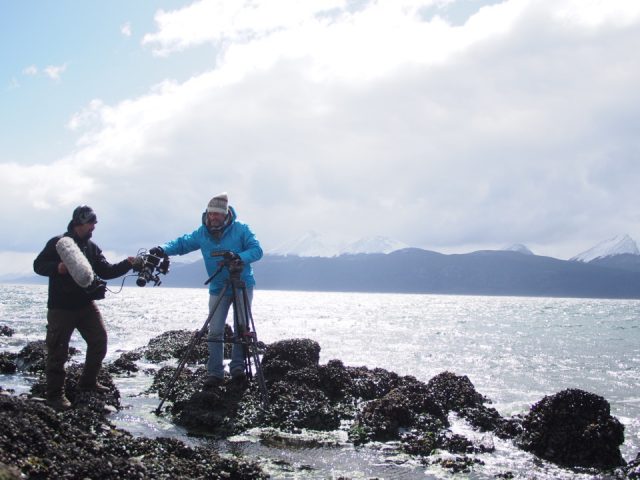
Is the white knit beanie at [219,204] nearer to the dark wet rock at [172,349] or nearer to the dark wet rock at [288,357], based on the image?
the dark wet rock at [288,357]

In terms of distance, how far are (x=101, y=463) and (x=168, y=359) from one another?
520 inches

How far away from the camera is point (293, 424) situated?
8.47 meters

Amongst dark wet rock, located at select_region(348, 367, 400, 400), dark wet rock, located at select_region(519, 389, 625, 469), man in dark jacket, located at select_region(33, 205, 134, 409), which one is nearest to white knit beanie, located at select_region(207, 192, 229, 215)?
man in dark jacket, located at select_region(33, 205, 134, 409)

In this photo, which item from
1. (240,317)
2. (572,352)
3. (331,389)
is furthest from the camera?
(572,352)

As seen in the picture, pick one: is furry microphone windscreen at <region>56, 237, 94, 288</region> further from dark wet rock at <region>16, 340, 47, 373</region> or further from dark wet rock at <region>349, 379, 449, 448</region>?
dark wet rock at <region>16, 340, 47, 373</region>

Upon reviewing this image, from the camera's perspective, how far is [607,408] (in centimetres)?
868

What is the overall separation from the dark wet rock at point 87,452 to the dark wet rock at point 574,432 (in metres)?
4.44

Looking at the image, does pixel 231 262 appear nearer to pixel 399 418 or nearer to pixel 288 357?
pixel 399 418

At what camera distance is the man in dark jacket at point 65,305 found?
8203 millimetres

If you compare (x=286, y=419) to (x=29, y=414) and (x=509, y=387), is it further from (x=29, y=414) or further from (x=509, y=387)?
(x=509, y=387)

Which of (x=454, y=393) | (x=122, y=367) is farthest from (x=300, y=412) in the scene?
(x=122, y=367)

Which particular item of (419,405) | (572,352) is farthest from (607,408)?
(572,352)

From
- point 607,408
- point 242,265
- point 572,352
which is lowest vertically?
point 572,352

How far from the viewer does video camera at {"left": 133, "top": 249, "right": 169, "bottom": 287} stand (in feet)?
28.9
